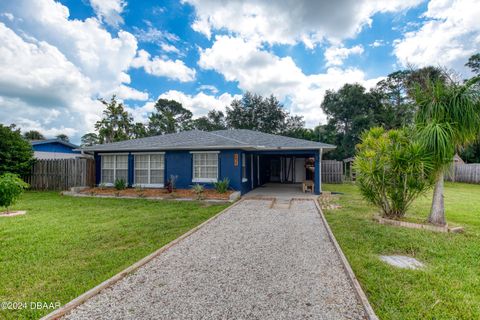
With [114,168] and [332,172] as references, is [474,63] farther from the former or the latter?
[114,168]

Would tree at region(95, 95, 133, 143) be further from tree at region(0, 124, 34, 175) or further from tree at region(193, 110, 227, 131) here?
tree at region(0, 124, 34, 175)

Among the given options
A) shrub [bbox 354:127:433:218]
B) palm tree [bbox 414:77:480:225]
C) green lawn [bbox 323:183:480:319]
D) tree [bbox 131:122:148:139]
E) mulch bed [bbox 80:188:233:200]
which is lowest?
green lawn [bbox 323:183:480:319]

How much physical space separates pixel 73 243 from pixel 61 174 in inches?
459

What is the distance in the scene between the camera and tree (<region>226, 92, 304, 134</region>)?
3660 cm

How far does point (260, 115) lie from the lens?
37094 millimetres

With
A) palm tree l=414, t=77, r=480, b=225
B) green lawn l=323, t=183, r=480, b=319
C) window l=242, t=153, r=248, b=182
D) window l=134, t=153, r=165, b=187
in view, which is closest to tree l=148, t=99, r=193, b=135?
window l=134, t=153, r=165, b=187

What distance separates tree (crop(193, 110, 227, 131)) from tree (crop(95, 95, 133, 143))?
13.0 metres

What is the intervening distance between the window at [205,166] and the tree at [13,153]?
10388mm

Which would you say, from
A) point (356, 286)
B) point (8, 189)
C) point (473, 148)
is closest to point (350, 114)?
point (473, 148)

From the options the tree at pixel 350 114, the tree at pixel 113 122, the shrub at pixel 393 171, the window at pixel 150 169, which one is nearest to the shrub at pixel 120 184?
the window at pixel 150 169

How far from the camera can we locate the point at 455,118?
6277 millimetres

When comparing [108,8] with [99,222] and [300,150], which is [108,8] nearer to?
[99,222]

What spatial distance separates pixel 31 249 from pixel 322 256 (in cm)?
560

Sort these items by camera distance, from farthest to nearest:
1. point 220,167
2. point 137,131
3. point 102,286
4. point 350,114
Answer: point 137,131 → point 350,114 → point 220,167 → point 102,286
